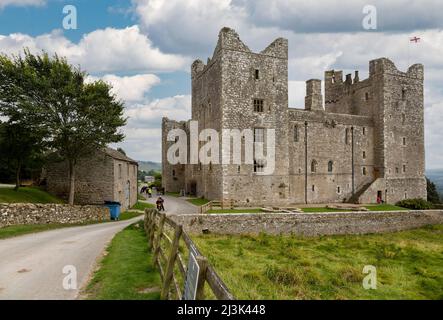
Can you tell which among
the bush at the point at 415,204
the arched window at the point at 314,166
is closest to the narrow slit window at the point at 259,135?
the arched window at the point at 314,166

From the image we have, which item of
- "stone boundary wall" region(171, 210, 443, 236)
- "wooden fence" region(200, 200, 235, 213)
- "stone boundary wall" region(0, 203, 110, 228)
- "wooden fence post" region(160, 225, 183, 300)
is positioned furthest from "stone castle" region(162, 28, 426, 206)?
"wooden fence post" region(160, 225, 183, 300)

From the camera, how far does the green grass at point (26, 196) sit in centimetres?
2320

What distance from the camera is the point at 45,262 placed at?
10438 mm

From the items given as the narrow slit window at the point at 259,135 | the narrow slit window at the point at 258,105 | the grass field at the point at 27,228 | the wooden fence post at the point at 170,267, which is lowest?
the grass field at the point at 27,228

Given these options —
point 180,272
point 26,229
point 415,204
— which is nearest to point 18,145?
point 26,229

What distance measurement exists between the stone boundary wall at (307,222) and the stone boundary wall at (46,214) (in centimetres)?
679

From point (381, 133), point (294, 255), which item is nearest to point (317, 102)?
point (381, 133)

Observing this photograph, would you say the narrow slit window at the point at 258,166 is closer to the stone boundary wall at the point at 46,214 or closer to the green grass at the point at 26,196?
the stone boundary wall at the point at 46,214

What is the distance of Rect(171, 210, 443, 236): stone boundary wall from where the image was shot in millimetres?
23188

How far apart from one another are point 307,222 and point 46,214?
1764 cm

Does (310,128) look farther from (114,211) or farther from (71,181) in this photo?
(71,181)

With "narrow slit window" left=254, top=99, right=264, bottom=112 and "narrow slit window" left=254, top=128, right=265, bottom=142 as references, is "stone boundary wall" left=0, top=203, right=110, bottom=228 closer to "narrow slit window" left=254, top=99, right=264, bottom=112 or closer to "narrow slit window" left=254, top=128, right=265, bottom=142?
"narrow slit window" left=254, top=128, right=265, bottom=142

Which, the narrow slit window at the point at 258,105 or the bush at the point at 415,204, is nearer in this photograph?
the narrow slit window at the point at 258,105
